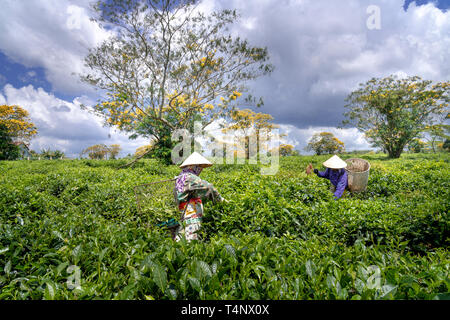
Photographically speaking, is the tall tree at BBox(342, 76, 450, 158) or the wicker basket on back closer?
the wicker basket on back

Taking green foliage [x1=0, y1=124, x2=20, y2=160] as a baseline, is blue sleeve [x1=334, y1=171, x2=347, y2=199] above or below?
below

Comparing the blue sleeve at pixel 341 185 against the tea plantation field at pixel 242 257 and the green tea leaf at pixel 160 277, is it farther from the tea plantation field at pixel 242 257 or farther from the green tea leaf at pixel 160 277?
the green tea leaf at pixel 160 277

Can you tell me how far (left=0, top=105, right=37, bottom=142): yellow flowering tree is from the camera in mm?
28953

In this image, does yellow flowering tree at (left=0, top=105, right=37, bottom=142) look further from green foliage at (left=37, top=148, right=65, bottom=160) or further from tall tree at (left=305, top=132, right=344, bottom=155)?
tall tree at (left=305, top=132, right=344, bottom=155)

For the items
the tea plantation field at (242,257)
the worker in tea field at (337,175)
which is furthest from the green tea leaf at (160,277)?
the worker in tea field at (337,175)

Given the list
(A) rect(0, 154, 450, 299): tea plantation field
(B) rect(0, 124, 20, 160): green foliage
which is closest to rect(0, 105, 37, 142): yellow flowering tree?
(B) rect(0, 124, 20, 160): green foliage

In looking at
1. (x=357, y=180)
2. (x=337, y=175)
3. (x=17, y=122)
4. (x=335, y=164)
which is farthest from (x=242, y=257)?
(x=17, y=122)

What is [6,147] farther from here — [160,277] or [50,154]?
[160,277]

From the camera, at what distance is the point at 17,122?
29.7 meters

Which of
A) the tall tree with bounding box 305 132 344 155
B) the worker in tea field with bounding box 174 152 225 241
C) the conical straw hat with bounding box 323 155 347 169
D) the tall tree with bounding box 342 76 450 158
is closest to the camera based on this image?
the worker in tea field with bounding box 174 152 225 241

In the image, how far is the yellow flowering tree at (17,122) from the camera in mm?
28953

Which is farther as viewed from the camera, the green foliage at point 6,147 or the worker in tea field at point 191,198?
the green foliage at point 6,147

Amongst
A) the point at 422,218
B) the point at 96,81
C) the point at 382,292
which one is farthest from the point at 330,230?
the point at 96,81
